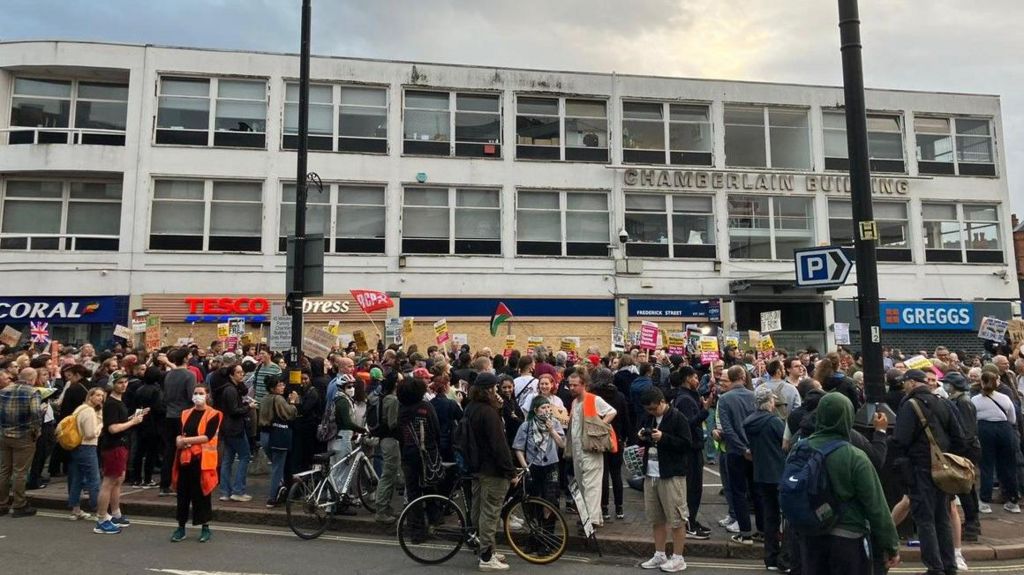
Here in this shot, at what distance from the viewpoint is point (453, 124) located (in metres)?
26.9

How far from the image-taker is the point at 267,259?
2488 centimetres

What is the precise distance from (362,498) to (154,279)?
18941mm

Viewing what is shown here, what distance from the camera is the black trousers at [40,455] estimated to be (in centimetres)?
1030

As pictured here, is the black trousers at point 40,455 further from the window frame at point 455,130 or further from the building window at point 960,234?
the building window at point 960,234

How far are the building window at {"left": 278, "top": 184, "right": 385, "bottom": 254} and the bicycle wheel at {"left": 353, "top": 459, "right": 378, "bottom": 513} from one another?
17.3 m

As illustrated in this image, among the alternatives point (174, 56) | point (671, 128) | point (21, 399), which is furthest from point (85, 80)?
point (671, 128)

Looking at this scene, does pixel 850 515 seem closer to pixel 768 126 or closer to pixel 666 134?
pixel 666 134

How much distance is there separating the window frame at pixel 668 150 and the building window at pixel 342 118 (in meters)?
9.98

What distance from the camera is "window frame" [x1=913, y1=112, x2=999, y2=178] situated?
1169 inches

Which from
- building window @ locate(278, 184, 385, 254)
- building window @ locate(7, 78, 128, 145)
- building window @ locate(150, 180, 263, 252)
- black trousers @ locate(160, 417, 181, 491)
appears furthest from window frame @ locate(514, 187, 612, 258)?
black trousers @ locate(160, 417, 181, 491)

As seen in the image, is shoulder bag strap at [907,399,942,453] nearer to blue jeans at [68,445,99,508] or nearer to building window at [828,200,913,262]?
blue jeans at [68,445,99,508]

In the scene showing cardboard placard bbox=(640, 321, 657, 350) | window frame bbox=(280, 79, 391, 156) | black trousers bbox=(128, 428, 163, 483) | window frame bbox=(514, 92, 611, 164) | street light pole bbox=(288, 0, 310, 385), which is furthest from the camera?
window frame bbox=(514, 92, 611, 164)

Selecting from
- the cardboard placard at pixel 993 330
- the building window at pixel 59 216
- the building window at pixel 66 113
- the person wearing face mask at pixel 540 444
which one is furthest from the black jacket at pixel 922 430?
the building window at pixel 66 113

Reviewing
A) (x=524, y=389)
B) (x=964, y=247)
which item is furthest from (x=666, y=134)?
(x=524, y=389)
